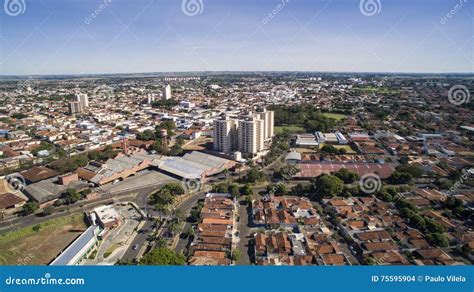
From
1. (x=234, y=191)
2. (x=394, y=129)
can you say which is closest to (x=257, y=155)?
(x=234, y=191)

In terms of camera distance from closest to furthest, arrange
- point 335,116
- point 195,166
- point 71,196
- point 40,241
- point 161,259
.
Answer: point 161,259 → point 40,241 → point 71,196 → point 195,166 → point 335,116

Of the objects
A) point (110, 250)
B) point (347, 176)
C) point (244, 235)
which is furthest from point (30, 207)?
point (347, 176)

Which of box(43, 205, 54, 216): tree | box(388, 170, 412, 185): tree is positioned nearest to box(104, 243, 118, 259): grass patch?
box(43, 205, 54, 216): tree

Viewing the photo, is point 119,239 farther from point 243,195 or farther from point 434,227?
point 434,227

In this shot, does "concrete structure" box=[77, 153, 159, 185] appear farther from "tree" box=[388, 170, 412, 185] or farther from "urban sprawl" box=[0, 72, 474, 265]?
"tree" box=[388, 170, 412, 185]

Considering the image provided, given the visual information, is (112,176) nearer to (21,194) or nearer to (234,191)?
(21,194)

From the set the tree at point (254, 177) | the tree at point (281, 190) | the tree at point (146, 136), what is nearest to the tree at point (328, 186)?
the tree at point (281, 190)
